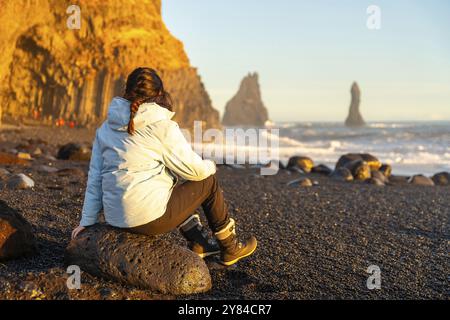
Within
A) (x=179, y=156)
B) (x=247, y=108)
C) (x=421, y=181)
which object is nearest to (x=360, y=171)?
(x=421, y=181)

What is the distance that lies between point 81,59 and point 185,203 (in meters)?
28.3

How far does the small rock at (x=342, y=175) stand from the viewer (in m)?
12.1

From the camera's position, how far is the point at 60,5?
76.8ft

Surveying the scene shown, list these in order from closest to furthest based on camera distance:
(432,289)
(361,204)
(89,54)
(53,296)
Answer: (53,296), (432,289), (361,204), (89,54)

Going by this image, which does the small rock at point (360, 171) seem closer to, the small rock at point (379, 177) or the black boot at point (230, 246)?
the small rock at point (379, 177)

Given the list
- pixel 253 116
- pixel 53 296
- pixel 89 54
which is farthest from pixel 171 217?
pixel 253 116

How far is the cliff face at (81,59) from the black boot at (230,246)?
70.4 feet

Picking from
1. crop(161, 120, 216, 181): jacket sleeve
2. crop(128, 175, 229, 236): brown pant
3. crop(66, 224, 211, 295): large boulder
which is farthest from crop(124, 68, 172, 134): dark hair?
crop(66, 224, 211, 295): large boulder

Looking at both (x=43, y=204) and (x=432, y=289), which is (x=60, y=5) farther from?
(x=432, y=289)

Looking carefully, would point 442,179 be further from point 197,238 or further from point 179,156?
point 179,156

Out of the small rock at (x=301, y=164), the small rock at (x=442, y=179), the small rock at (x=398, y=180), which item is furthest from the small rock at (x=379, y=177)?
the small rock at (x=301, y=164)

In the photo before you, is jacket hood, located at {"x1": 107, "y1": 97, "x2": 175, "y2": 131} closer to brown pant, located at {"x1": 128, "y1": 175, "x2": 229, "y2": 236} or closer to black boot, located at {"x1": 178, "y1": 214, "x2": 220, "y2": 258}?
brown pant, located at {"x1": 128, "y1": 175, "x2": 229, "y2": 236}

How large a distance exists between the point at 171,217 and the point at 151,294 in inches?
22.3

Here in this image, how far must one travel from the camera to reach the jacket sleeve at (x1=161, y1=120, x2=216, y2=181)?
323 cm
